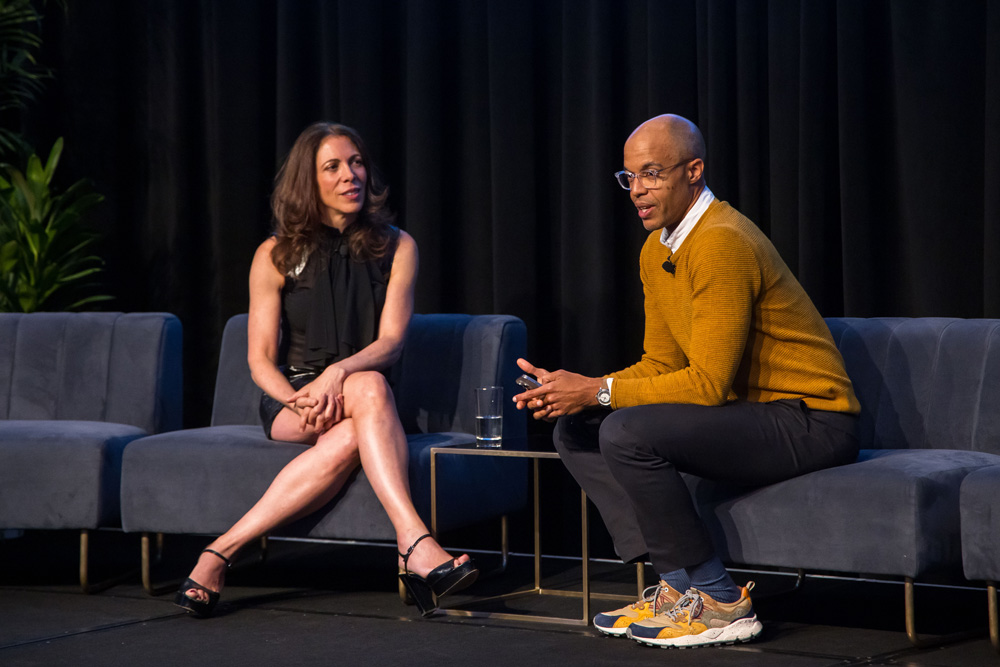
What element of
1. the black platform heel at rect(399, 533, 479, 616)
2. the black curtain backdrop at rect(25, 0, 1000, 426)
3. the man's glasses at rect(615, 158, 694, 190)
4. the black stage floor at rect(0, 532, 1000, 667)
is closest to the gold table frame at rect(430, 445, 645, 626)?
the black stage floor at rect(0, 532, 1000, 667)

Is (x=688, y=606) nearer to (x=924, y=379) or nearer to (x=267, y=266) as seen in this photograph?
(x=924, y=379)

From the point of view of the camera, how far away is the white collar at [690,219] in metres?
2.80

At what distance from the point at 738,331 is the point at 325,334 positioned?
4.02 feet

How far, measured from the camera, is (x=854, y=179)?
3508 mm

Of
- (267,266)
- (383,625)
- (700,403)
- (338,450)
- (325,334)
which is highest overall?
(267,266)

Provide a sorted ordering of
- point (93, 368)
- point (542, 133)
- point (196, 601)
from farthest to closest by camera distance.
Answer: point (542, 133), point (93, 368), point (196, 601)

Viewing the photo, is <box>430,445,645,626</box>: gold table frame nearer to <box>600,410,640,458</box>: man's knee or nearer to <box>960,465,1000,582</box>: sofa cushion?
<box>600,410,640,458</box>: man's knee

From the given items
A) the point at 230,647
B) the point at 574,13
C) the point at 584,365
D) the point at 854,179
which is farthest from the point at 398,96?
the point at 230,647

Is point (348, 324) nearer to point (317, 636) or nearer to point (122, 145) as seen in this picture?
point (317, 636)

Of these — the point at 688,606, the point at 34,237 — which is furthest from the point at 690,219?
the point at 34,237

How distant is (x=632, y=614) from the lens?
283cm

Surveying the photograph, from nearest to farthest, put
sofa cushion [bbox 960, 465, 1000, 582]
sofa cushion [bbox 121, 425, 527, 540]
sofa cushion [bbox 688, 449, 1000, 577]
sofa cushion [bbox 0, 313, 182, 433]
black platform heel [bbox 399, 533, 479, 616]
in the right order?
1. sofa cushion [bbox 960, 465, 1000, 582]
2. sofa cushion [bbox 688, 449, 1000, 577]
3. black platform heel [bbox 399, 533, 479, 616]
4. sofa cushion [bbox 121, 425, 527, 540]
5. sofa cushion [bbox 0, 313, 182, 433]

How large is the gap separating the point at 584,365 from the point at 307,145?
1137 mm

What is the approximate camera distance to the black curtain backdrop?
3430 millimetres
